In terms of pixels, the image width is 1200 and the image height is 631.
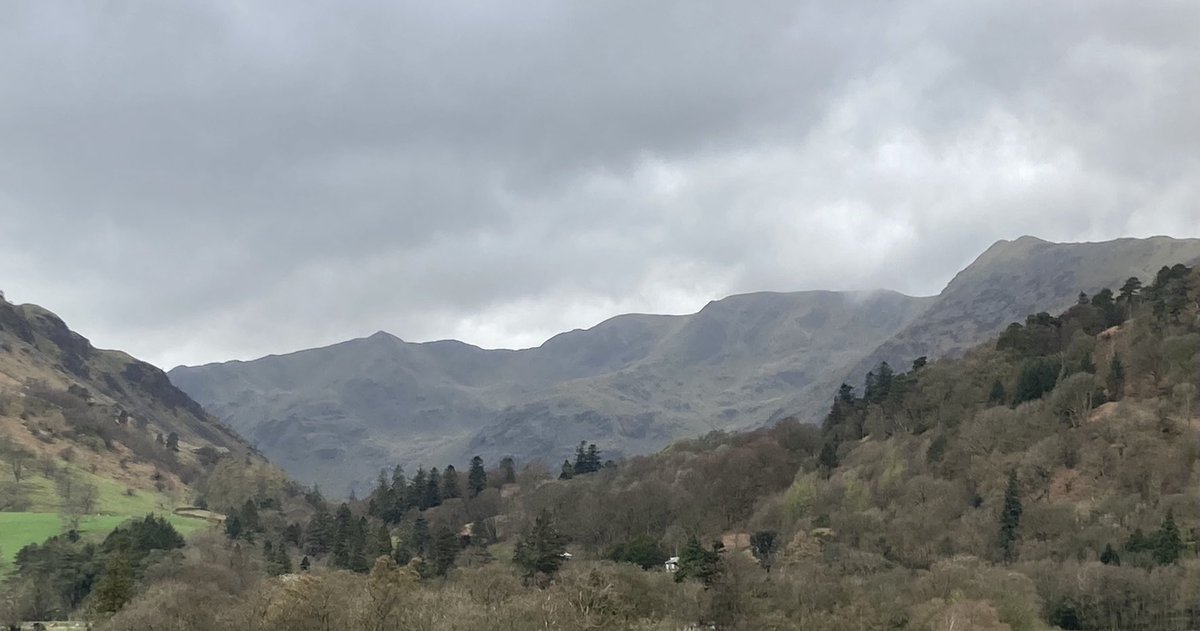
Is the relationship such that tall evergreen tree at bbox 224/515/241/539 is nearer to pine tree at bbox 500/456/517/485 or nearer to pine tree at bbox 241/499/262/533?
pine tree at bbox 241/499/262/533

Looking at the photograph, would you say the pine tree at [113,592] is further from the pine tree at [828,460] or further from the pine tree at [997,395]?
the pine tree at [997,395]

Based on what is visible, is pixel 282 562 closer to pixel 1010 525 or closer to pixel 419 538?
pixel 419 538

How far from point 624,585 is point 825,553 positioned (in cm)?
3565

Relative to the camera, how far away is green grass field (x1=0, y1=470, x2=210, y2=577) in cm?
12812

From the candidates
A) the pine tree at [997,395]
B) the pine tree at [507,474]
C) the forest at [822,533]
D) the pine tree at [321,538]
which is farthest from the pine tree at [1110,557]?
the pine tree at [507,474]

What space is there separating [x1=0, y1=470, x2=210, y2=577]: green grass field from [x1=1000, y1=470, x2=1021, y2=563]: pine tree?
110 m

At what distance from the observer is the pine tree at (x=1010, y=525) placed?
3501 inches

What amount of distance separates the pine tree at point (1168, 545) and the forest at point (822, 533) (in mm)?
159

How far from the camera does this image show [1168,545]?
74.8m

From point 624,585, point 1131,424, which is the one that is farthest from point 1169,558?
point 624,585

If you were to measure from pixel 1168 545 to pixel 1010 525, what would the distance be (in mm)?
17573

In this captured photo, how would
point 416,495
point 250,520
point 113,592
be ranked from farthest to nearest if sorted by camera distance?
point 416,495
point 250,520
point 113,592

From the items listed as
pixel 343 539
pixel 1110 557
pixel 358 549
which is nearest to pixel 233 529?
pixel 343 539

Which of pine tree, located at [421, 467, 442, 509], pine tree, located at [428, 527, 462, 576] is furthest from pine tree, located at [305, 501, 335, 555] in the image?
pine tree, located at [428, 527, 462, 576]
